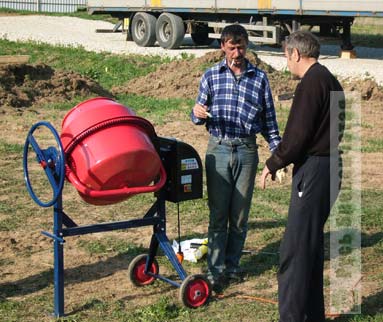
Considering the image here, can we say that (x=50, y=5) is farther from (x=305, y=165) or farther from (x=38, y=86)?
(x=305, y=165)

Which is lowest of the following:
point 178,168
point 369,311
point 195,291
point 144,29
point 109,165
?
point 369,311

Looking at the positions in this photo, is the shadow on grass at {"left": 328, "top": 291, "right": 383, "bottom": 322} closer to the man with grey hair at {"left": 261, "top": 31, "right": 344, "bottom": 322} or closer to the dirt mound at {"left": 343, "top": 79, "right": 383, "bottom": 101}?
the man with grey hair at {"left": 261, "top": 31, "right": 344, "bottom": 322}

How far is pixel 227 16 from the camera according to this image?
24.1 meters

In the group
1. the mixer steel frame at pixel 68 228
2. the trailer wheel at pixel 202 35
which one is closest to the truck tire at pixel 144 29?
the trailer wheel at pixel 202 35

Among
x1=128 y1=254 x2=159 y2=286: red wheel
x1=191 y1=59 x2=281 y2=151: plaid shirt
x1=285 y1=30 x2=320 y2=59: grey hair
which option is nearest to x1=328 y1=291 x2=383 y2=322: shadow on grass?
x1=191 y1=59 x2=281 y2=151: plaid shirt

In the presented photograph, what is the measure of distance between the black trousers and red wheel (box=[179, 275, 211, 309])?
0.82 meters

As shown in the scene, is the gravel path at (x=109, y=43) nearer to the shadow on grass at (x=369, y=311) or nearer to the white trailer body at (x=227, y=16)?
the white trailer body at (x=227, y=16)

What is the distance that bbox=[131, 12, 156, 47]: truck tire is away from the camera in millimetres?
25203

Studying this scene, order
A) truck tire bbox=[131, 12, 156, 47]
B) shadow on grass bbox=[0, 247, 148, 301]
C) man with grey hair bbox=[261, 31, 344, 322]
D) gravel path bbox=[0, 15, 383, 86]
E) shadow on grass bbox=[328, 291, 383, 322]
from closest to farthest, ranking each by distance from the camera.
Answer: man with grey hair bbox=[261, 31, 344, 322]
shadow on grass bbox=[328, 291, 383, 322]
shadow on grass bbox=[0, 247, 148, 301]
gravel path bbox=[0, 15, 383, 86]
truck tire bbox=[131, 12, 156, 47]

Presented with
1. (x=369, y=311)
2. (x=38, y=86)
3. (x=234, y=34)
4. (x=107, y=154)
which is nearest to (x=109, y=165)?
(x=107, y=154)

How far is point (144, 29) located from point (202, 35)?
1.75 metres

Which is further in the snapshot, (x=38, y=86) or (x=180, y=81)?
(x=180, y=81)

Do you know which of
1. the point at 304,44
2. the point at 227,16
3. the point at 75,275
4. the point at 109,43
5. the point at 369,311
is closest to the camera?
the point at 304,44

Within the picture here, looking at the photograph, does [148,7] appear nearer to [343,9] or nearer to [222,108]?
[343,9]
